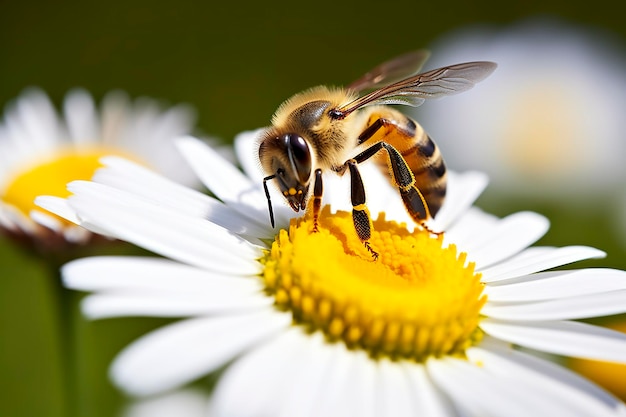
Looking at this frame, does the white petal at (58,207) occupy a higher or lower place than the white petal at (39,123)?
lower

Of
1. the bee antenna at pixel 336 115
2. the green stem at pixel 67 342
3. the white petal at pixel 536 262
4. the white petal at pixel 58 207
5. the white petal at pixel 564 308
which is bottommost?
the green stem at pixel 67 342

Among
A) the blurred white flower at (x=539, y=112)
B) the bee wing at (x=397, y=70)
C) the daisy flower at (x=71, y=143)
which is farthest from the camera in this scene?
the blurred white flower at (x=539, y=112)

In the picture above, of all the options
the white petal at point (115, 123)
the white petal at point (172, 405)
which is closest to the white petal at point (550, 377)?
the white petal at point (172, 405)

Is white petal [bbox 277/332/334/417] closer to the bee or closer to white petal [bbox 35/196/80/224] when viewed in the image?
the bee

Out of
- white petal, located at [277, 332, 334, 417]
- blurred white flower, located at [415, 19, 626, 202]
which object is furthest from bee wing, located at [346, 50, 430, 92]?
blurred white flower, located at [415, 19, 626, 202]

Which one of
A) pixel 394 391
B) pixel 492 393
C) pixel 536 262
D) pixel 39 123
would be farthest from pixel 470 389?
pixel 39 123

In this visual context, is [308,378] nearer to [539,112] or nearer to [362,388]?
[362,388]

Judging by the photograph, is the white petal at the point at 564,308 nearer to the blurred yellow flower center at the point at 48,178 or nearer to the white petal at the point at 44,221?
the white petal at the point at 44,221
